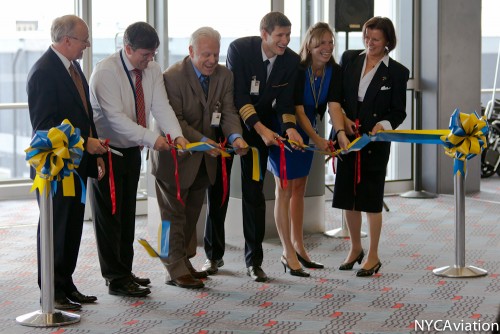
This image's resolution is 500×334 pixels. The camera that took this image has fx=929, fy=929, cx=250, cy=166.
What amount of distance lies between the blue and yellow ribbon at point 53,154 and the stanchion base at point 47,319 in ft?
2.05

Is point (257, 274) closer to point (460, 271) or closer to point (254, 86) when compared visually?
point (254, 86)

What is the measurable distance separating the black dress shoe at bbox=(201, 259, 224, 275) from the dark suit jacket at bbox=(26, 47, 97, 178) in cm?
147

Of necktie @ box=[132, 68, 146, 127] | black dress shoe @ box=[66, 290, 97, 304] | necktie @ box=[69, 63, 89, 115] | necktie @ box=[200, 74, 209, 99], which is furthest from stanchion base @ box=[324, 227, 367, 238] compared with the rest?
necktie @ box=[69, 63, 89, 115]

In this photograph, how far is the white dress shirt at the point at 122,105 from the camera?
4980mm

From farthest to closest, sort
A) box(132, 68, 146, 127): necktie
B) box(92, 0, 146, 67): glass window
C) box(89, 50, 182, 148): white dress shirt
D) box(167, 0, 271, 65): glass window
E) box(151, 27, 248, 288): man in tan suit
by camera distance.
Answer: box(167, 0, 271, 65): glass window
box(92, 0, 146, 67): glass window
box(151, 27, 248, 288): man in tan suit
box(132, 68, 146, 127): necktie
box(89, 50, 182, 148): white dress shirt

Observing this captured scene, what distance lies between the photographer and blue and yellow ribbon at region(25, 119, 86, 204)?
4391 mm

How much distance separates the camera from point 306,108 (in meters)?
5.88

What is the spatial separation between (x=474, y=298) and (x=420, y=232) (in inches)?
91.1

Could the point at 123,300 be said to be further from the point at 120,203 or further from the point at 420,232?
the point at 420,232

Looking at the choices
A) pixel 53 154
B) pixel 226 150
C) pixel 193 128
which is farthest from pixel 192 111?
pixel 53 154

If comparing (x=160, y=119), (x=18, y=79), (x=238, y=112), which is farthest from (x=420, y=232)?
(x=18, y=79)

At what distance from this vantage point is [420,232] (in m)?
7.45

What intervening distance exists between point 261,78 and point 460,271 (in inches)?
67.7

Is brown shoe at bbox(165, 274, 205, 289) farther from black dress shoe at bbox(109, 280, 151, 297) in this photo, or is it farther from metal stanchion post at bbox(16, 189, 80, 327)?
metal stanchion post at bbox(16, 189, 80, 327)
